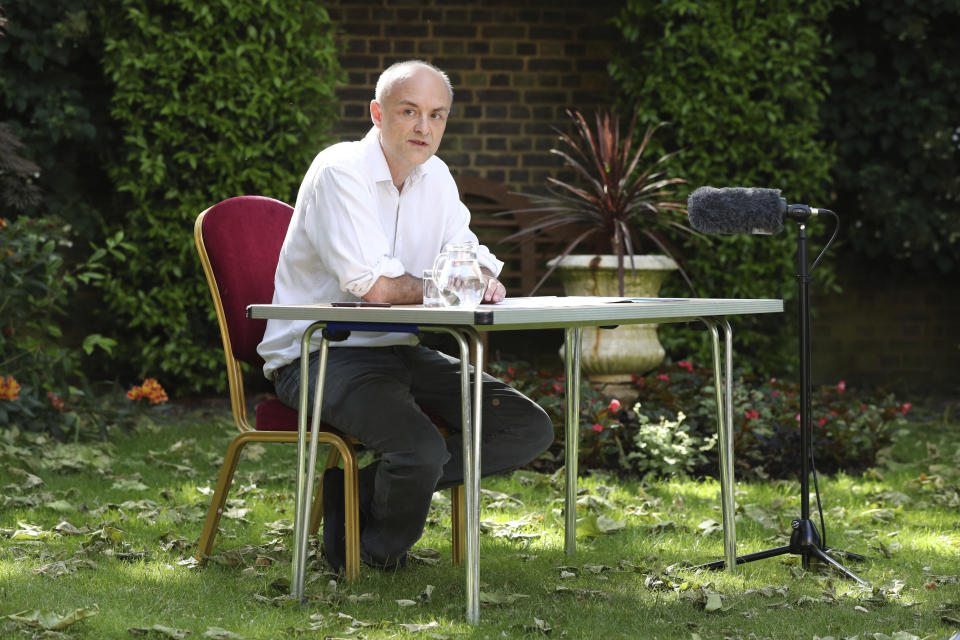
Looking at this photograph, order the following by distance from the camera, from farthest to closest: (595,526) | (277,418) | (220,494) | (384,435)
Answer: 1. (595,526)
2. (220,494)
3. (277,418)
4. (384,435)

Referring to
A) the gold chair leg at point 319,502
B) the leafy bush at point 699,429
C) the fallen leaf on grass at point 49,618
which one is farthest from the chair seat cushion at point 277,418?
the leafy bush at point 699,429

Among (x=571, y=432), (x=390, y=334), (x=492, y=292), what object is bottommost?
(x=571, y=432)

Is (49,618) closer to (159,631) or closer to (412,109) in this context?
(159,631)

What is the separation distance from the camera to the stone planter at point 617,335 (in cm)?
540

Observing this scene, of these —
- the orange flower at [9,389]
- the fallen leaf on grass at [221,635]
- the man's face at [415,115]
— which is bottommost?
the fallen leaf on grass at [221,635]

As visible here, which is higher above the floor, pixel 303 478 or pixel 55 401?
pixel 303 478

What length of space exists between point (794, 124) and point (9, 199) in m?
4.22

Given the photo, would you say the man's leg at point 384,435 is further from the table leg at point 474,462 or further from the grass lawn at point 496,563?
the table leg at point 474,462

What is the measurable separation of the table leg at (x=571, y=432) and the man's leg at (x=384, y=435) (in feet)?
1.82

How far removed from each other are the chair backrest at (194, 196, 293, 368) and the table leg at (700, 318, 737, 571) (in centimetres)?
119

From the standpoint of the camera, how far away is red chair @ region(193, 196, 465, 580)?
2.90m

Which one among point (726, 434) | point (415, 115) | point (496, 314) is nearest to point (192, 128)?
point (415, 115)

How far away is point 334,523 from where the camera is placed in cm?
295

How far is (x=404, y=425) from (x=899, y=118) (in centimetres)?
503
